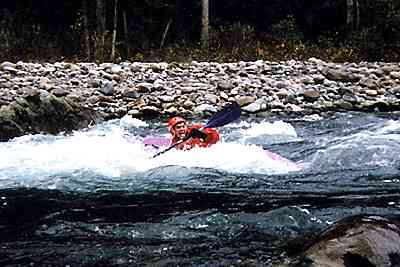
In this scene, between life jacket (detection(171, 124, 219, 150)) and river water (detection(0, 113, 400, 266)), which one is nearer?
river water (detection(0, 113, 400, 266))

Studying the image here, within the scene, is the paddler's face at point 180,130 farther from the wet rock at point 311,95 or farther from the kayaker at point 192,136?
the wet rock at point 311,95

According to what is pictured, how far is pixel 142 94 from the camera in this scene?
11.1m

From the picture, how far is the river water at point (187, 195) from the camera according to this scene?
3.62 meters

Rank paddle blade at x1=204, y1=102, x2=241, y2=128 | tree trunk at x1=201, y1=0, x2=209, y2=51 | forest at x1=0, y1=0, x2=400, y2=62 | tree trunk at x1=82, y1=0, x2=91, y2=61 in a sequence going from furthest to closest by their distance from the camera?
1. tree trunk at x1=201, y1=0, x2=209, y2=51
2. forest at x1=0, y1=0, x2=400, y2=62
3. tree trunk at x1=82, y1=0, x2=91, y2=61
4. paddle blade at x1=204, y1=102, x2=241, y2=128

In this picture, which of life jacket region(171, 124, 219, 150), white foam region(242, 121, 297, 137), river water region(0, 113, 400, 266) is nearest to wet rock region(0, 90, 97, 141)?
river water region(0, 113, 400, 266)

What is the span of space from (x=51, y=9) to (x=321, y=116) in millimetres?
11734

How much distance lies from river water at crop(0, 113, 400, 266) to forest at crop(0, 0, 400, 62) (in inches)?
288

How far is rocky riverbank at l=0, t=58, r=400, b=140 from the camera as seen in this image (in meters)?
10.3

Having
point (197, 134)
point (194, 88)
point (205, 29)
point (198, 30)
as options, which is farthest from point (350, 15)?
point (197, 134)

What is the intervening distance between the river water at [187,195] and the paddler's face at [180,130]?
34 centimetres

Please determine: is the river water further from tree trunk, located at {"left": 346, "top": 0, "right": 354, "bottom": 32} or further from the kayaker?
tree trunk, located at {"left": 346, "top": 0, "right": 354, "bottom": 32}

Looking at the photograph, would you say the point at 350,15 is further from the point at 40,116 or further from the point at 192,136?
the point at 192,136

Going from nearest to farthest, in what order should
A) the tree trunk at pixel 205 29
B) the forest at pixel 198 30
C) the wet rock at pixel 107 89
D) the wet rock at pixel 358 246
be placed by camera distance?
the wet rock at pixel 358 246 → the wet rock at pixel 107 89 → the forest at pixel 198 30 → the tree trunk at pixel 205 29

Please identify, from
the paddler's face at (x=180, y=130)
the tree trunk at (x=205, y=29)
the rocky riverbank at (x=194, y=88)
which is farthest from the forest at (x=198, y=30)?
the paddler's face at (x=180, y=130)
